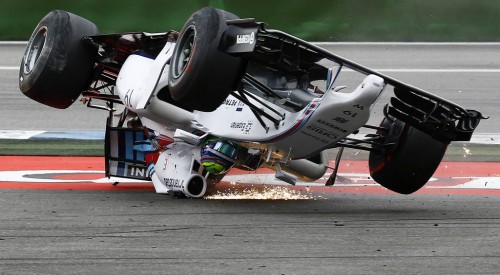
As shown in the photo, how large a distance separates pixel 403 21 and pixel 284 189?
27.5 ft

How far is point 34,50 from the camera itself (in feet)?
30.7

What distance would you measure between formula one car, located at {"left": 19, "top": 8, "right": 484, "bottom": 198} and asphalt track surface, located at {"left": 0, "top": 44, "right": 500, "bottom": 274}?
1.04 ft

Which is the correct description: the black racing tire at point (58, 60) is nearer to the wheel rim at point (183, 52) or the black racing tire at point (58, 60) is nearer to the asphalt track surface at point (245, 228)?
the asphalt track surface at point (245, 228)

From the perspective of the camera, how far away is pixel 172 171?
346 inches

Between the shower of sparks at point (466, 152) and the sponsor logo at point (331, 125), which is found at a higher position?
the sponsor logo at point (331, 125)

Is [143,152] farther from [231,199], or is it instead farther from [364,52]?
[364,52]

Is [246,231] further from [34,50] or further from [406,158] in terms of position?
[34,50]

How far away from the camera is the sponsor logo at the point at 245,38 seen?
7.30 m

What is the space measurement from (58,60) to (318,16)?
338 inches

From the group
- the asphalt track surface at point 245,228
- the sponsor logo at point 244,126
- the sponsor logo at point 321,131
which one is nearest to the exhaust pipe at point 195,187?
the asphalt track surface at point 245,228

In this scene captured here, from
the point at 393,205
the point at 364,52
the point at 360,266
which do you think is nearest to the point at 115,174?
the point at 393,205

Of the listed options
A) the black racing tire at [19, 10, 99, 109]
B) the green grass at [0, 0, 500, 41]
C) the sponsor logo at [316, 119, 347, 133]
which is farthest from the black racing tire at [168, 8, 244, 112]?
the green grass at [0, 0, 500, 41]

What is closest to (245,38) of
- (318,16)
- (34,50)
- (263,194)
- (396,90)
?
(396,90)

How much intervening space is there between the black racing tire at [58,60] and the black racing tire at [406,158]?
2592 mm
